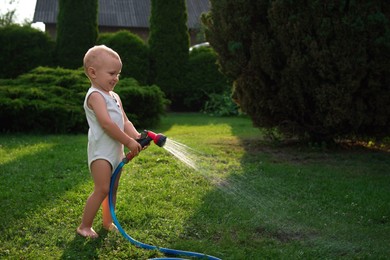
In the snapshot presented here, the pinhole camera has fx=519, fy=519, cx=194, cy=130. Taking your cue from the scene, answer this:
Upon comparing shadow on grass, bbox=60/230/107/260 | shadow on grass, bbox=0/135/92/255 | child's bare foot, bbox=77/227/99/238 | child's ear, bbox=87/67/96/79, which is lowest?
shadow on grass, bbox=0/135/92/255

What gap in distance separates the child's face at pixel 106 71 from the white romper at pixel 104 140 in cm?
6

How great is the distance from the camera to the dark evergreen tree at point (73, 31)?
14.6 m

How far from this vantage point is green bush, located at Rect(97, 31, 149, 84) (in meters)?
14.7

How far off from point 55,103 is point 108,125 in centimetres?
637

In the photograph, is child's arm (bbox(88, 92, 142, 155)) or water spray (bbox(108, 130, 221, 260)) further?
child's arm (bbox(88, 92, 142, 155))

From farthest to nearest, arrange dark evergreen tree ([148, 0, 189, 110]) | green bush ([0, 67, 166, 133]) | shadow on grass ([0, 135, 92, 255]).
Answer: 1. dark evergreen tree ([148, 0, 189, 110])
2. green bush ([0, 67, 166, 133])
3. shadow on grass ([0, 135, 92, 255])

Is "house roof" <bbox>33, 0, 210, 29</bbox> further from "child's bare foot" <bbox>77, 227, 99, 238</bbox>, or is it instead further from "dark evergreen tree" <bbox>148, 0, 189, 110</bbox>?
"child's bare foot" <bbox>77, 227, 99, 238</bbox>

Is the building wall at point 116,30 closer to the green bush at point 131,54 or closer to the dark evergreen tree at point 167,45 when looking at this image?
the dark evergreen tree at point 167,45

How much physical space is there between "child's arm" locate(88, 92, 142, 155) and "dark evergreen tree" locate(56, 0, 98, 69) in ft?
37.5

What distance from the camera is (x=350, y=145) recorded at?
8.34m

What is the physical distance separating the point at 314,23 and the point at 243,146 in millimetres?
2172

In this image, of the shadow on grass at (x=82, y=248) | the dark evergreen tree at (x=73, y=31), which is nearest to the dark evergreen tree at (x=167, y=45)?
the dark evergreen tree at (x=73, y=31)

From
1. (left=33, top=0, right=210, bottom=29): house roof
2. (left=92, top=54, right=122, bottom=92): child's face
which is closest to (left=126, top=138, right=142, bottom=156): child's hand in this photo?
(left=92, top=54, right=122, bottom=92): child's face

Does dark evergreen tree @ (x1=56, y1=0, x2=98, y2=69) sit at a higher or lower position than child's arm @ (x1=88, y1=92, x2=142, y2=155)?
higher
